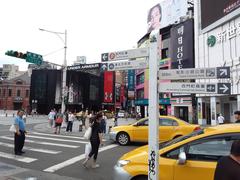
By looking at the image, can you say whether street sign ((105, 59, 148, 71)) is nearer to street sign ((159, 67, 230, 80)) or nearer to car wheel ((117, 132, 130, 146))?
street sign ((159, 67, 230, 80))

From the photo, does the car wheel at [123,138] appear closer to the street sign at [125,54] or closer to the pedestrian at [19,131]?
the pedestrian at [19,131]

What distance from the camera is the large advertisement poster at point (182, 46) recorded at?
148ft

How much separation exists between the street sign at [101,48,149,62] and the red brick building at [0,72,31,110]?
88470 millimetres

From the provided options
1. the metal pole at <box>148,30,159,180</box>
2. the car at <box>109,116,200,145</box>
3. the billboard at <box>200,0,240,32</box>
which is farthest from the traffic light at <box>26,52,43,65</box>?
the billboard at <box>200,0,240,32</box>

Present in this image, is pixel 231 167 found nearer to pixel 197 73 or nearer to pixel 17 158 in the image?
pixel 197 73

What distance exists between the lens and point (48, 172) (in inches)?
332

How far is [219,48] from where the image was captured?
37562 millimetres

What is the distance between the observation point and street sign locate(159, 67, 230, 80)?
13.6ft

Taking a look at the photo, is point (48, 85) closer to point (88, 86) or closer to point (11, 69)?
point (88, 86)

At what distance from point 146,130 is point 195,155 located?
357 inches

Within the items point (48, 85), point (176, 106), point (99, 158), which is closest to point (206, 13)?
point (176, 106)

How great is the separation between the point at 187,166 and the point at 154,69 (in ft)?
5.43

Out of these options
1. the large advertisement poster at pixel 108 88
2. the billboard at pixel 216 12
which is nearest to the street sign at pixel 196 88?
the billboard at pixel 216 12

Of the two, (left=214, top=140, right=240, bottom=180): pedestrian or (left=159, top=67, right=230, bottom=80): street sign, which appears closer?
(left=214, top=140, right=240, bottom=180): pedestrian
